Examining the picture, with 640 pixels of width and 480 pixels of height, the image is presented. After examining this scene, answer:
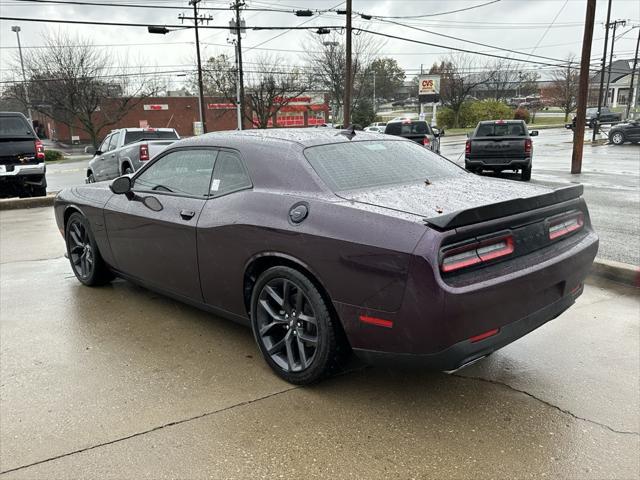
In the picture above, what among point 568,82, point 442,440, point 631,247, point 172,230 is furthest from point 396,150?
point 568,82

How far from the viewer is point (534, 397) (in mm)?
3176

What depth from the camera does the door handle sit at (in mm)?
3795

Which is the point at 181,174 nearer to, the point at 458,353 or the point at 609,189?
the point at 458,353

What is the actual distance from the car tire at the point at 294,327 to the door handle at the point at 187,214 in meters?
0.81

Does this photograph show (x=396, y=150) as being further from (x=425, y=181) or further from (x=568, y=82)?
(x=568, y=82)

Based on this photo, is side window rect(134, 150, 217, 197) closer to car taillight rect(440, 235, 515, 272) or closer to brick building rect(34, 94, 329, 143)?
car taillight rect(440, 235, 515, 272)

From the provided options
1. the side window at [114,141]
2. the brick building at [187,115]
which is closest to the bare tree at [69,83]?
the brick building at [187,115]

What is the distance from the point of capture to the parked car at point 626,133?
94.6 ft

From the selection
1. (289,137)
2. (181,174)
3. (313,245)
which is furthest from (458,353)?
(181,174)

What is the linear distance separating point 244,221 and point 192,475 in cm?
153

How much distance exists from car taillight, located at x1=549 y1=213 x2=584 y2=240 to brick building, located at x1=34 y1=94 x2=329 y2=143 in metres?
51.0

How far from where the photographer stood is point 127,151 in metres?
11.3

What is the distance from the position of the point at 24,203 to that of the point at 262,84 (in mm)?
38831

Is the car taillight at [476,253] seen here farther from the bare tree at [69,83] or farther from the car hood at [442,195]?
the bare tree at [69,83]
